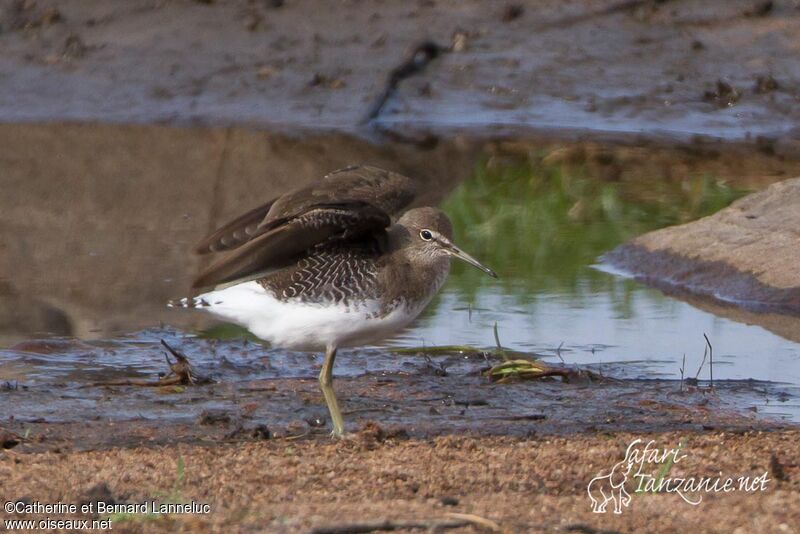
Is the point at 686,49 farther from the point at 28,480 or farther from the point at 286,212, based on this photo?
the point at 28,480

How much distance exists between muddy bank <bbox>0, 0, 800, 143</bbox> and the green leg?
229 inches

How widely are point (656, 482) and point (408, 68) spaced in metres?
7.47

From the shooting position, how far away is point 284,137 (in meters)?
10.9

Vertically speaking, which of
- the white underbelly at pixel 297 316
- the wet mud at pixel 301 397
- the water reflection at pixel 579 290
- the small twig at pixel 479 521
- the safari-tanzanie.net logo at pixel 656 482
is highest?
the white underbelly at pixel 297 316

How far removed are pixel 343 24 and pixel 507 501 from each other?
27.0 feet

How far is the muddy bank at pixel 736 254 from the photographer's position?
24.4 ft

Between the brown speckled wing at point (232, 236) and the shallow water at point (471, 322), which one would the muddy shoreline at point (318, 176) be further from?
the brown speckled wing at point (232, 236)

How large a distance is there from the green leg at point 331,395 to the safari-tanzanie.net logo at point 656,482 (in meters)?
1.06

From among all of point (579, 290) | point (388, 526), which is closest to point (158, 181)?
point (579, 290)

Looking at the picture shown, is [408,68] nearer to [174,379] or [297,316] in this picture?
[174,379]

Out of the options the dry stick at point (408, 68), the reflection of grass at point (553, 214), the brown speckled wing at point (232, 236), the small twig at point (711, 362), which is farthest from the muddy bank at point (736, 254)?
the dry stick at point (408, 68)

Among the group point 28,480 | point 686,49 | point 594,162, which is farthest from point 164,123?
point 28,480

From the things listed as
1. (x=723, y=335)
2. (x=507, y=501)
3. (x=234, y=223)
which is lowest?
(x=723, y=335)

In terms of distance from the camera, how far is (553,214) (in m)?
8.92
